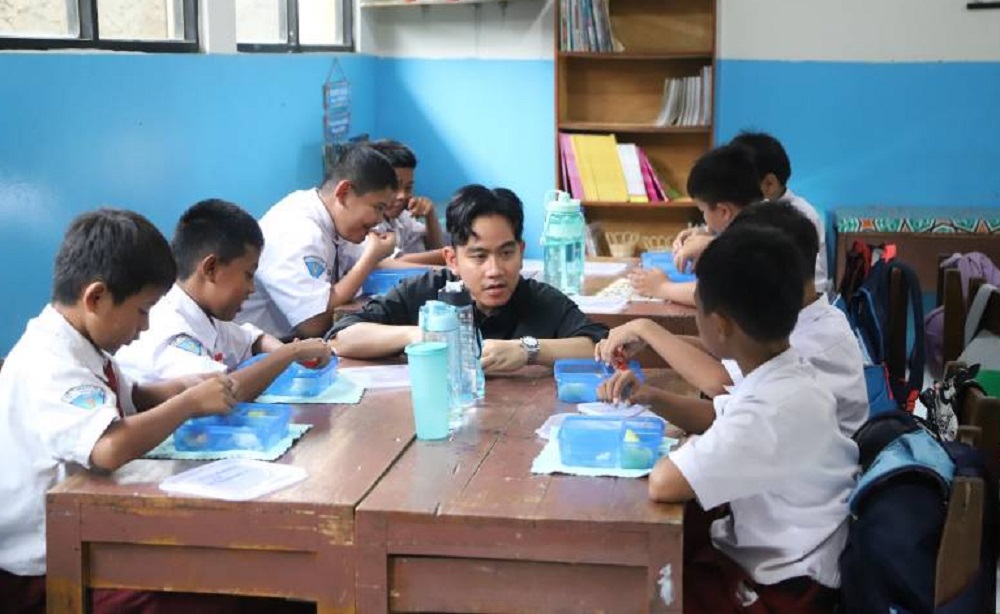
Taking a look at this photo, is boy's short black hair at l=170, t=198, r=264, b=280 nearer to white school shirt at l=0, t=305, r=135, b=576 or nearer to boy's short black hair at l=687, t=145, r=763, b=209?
white school shirt at l=0, t=305, r=135, b=576

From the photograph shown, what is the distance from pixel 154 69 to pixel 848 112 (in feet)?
11.1

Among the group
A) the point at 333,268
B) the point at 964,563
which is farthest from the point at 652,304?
the point at 964,563

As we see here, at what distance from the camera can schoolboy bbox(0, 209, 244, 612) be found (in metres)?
2.12

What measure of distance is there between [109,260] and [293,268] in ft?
5.31

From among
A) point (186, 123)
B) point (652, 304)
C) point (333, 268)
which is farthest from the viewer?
point (186, 123)

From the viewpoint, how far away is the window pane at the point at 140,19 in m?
Answer: 4.00

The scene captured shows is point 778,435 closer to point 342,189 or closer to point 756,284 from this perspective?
point 756,284

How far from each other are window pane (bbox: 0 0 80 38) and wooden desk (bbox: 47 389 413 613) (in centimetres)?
192

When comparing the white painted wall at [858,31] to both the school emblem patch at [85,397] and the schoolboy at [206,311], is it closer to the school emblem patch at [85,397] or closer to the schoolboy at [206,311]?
the schoolboy at [206,311]

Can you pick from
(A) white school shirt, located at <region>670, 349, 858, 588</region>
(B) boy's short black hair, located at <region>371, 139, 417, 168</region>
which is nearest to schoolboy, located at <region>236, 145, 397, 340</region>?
(B) boy's short black hair, located at <region>371, 139, 417, 168</region>

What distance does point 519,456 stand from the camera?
7.00ft

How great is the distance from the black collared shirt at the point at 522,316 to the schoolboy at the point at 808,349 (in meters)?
0.32

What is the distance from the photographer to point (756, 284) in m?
2.06

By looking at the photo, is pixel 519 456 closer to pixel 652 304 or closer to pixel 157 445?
pixel 157 445
